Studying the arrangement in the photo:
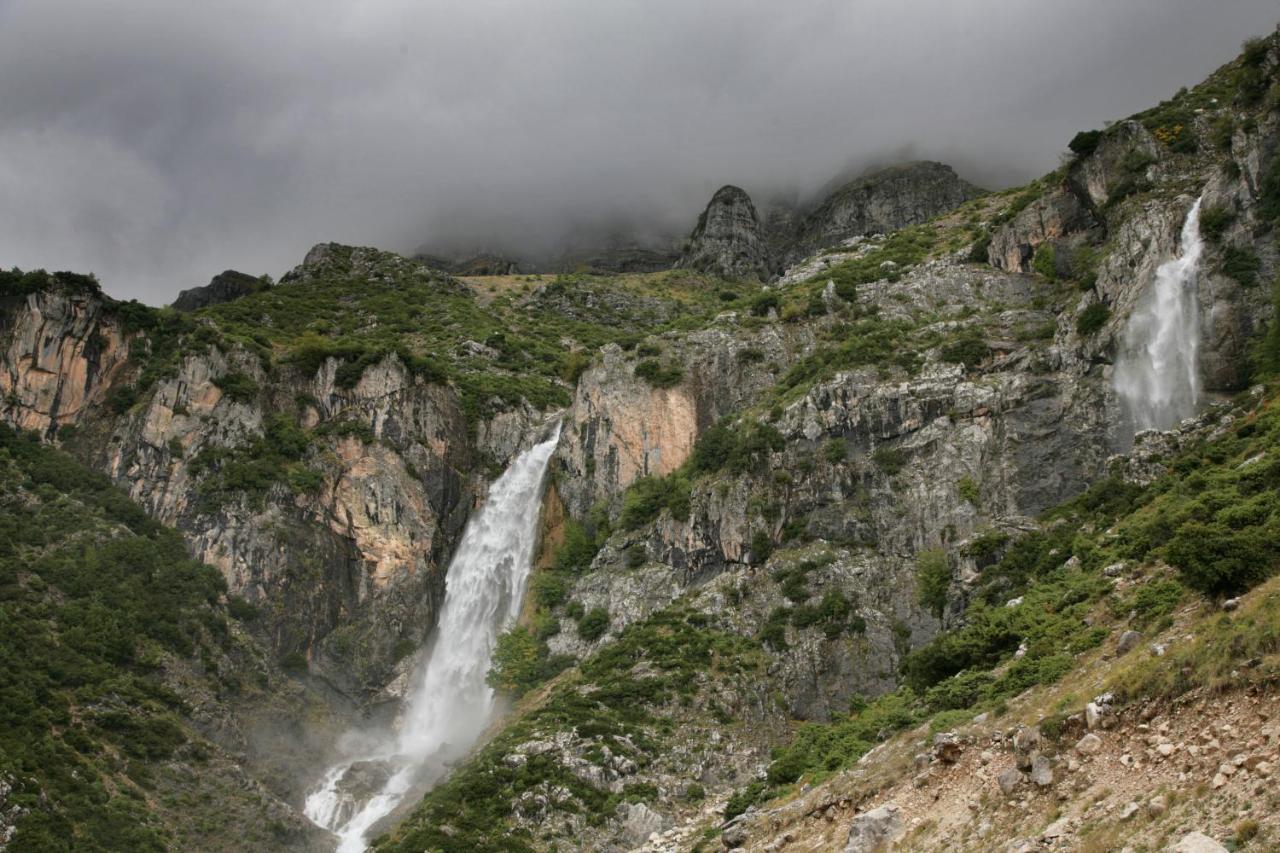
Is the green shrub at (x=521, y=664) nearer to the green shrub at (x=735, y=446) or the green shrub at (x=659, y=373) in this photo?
the green shrub at (x=735, y=446)

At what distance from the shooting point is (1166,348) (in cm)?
4925

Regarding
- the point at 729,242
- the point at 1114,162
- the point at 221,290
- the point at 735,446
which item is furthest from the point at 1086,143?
the point at 221,290

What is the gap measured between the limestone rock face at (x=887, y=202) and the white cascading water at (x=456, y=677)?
9038cm

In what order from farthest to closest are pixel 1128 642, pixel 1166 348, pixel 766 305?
pixel 766 305 → pixel 1166 348 → pixel 1128 642

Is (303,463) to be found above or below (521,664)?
above

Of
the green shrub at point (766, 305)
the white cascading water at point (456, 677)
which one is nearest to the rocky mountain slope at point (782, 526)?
the green shrub at point (766, 305)

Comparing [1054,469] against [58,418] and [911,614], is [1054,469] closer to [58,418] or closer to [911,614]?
[911,614]

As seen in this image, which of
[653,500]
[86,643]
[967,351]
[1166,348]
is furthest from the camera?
[653,500]

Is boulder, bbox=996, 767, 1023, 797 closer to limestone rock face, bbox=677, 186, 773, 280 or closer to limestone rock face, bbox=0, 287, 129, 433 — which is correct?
limestone rock face, bbox=0, 287, 129, 433

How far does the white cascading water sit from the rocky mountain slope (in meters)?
2.02

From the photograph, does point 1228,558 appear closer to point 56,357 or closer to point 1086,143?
point 1086,143

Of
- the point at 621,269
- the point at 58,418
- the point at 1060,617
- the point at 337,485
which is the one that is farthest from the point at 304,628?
the point at 621,269

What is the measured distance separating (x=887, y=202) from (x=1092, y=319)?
105876mm

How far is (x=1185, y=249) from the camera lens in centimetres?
5150
